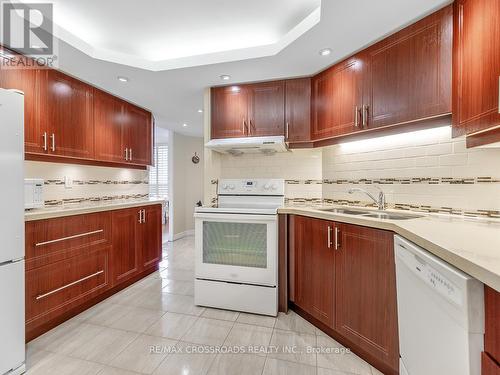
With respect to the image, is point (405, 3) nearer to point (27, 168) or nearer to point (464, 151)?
point (464, 151)

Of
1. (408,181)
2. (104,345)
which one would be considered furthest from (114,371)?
(408,181)

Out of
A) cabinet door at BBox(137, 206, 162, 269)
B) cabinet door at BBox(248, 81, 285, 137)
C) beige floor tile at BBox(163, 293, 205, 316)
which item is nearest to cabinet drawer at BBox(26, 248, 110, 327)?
cabinet door at BBox(137, 206, 162, 269)

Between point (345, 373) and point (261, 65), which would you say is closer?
point (345, 373)

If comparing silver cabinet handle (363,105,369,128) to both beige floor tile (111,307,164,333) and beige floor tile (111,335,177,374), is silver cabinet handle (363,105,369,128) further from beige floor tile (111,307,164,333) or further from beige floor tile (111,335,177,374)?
beige floor tile (111,307,164,333)

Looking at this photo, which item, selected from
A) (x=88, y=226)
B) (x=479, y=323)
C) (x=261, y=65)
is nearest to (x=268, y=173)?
(x=261, y=65)

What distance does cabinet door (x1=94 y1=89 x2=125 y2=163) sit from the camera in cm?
277

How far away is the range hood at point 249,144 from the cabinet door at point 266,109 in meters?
0.12

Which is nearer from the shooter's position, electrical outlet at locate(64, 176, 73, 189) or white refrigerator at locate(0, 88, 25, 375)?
white refrigerator at locate(0, 88, 25, 375)

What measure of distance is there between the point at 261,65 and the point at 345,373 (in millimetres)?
2377

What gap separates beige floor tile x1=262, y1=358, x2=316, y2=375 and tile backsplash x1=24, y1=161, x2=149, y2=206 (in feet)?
8.22

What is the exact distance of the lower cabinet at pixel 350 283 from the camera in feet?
4.72

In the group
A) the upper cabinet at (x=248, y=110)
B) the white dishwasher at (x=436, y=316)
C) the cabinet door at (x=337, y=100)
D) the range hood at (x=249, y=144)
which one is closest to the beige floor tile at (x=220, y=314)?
the white dishwasher at (x=436, y=316)

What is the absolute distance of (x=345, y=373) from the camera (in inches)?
60.3

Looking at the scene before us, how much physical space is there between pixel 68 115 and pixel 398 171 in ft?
10.1
